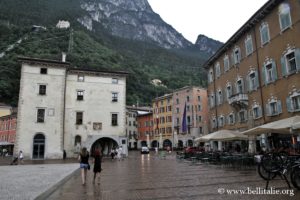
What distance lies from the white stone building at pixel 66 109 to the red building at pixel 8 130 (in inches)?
1023

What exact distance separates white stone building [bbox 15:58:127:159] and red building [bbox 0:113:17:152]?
26.0 metres

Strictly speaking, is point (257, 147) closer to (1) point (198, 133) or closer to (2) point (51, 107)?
(2) point (51, 107)

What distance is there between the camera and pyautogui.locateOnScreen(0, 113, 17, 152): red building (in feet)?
199

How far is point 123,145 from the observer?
4147 cm

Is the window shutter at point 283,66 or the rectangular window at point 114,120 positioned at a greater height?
the window shutter at point 283,66

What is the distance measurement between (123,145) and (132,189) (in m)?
31.5

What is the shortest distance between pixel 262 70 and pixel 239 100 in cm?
418

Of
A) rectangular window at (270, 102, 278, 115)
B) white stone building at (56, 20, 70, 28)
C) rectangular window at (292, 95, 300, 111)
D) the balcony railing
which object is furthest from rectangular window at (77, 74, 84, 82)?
white stone building at (56, 20, 70, 28)

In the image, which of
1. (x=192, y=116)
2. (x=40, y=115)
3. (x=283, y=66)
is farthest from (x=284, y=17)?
(x=192, y=116)

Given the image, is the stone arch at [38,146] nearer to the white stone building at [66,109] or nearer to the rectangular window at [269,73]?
the white stone building at [66,109]

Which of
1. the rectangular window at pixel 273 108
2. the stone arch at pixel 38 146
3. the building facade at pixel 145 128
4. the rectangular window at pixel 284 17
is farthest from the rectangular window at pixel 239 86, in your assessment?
the building facade at pixel 145 128

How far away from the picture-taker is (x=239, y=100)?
27.7 metres

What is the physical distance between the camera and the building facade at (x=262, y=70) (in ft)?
67.7

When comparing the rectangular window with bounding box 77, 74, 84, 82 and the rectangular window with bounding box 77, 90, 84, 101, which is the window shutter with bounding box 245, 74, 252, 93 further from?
the rectangular window with bounding box 77, 74, 84, 82
